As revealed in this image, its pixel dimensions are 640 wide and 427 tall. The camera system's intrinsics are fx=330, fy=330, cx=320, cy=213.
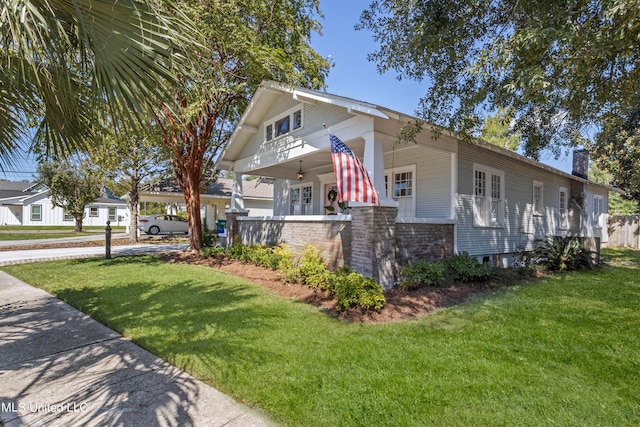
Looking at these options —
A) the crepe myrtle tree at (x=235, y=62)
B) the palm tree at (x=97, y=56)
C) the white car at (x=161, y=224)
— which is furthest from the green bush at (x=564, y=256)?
the white car at (x=161, y=224)

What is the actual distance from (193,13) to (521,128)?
8.60m

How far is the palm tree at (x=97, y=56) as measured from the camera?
287 centimetres

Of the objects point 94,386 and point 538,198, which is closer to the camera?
point 94,386

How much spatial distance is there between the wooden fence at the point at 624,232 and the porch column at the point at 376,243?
1910cm

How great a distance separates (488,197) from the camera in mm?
10203

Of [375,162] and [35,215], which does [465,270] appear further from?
[35,215]

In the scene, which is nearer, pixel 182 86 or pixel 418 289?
pixel 182 86

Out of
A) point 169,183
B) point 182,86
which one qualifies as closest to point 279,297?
point 182,86

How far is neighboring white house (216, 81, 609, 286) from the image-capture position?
→ 766cm

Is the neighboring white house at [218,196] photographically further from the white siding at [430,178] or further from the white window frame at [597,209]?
the white window frame at [597,209]

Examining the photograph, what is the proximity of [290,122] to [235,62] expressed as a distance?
2.71 meters

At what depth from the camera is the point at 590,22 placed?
4418mm

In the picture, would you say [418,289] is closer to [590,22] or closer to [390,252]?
[390,252]

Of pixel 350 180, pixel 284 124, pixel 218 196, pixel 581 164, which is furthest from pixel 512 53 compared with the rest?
pixel 218 196
